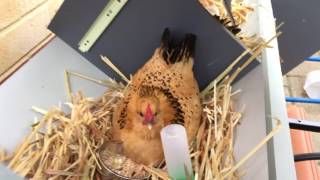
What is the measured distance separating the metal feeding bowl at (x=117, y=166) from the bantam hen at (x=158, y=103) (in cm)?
2

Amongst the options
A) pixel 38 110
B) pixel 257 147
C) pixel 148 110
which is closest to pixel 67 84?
pixel 38 110

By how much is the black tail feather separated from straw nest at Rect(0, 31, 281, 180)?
113 mm

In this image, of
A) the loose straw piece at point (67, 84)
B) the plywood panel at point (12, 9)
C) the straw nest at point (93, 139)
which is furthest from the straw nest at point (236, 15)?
the plywood panel at point (12, 9)

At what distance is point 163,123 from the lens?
780 millimetres

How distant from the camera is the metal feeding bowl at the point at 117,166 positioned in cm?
73

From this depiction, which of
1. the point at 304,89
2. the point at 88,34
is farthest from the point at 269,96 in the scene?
the point at 304,89

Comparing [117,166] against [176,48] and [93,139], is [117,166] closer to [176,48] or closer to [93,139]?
[93,139]

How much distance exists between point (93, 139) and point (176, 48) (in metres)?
0.29

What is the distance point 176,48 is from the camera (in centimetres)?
88

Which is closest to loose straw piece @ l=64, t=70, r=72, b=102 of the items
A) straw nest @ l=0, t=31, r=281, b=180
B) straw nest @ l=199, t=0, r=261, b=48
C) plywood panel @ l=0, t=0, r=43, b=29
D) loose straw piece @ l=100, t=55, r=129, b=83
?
straw nest @ l=0, t=31, r=281, b=180

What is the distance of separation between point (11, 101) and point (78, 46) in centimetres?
25

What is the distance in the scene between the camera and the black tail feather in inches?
33.8

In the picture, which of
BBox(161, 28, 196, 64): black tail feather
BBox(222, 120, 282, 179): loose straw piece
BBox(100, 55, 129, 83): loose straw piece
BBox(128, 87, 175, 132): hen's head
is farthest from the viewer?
BBox(100, 55, 129, 83): loose straw piece

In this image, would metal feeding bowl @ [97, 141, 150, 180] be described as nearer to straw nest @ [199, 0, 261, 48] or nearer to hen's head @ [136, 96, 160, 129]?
hen's head @ [136, 96, 160, 129]
